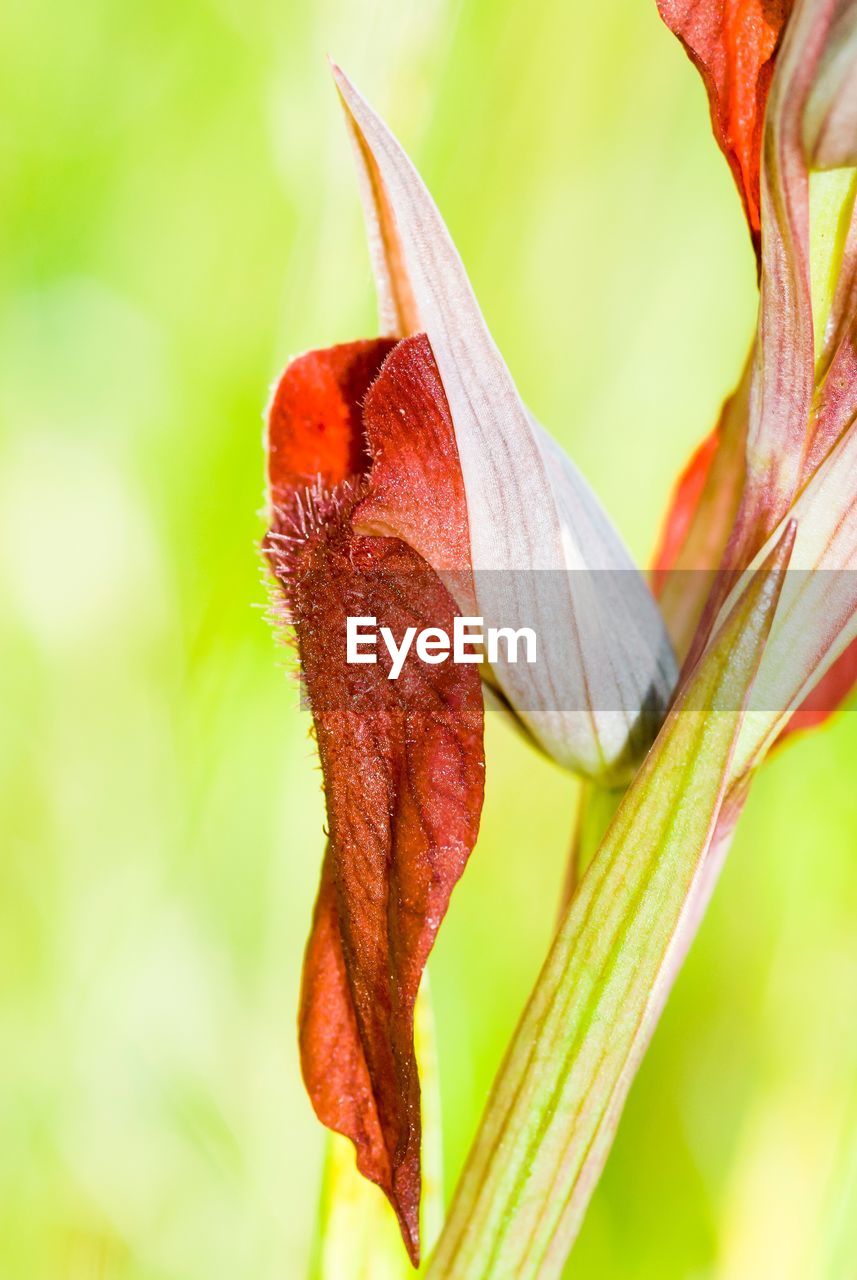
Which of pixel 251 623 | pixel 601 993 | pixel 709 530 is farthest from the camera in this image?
pixel 251 623

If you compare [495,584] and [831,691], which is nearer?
[495,584]

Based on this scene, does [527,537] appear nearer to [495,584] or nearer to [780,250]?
[495,584]

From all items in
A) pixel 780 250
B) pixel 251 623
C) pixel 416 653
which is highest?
pixel 780 250

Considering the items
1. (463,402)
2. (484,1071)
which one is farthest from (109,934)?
(463,402)

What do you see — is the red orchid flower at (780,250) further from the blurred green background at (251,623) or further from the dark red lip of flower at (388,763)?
the blurred green background at (251,623)

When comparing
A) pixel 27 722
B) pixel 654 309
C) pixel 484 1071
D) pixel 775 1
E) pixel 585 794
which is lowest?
pixel 484 1071

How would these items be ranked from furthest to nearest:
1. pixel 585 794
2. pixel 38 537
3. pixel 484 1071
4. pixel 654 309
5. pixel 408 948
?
pixel 654 309 < pixel 38 537 < pixel 484 1071 < pixel 585 794 < pixel 408 948

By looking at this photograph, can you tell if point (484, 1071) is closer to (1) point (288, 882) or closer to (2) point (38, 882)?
(1) point (288, 882)

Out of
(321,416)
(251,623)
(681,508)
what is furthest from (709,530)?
(251,623)
